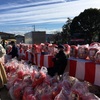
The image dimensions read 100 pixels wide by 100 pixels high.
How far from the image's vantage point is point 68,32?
5525 centimetres

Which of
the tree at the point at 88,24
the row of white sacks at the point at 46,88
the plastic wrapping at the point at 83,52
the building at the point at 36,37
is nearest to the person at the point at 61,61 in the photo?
the plastic wrapping at the point at 83,52

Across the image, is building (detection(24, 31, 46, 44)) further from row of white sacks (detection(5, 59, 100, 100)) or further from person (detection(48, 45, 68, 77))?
row of white sacks (detection(5, 59, 100, 100))

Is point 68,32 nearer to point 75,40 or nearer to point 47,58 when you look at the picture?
point 75,40

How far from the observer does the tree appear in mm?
47372

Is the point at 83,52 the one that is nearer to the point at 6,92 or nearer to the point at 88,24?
the point at 6,92

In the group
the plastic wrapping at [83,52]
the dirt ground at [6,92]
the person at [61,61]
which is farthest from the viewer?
the person at [61,61]

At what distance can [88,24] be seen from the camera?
4753cm

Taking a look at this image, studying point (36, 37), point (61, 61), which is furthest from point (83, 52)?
point (36, 37)

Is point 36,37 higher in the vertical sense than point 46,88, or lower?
higher

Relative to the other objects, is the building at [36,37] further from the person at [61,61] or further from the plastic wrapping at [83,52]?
the plastic wrapping at [83,52]

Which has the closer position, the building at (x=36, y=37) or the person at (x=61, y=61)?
the person at (x=61, y=61)

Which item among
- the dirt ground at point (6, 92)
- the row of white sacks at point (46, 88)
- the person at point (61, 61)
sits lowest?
the dirt ground at point (6, 92)

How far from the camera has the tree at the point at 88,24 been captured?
4737 centimetres

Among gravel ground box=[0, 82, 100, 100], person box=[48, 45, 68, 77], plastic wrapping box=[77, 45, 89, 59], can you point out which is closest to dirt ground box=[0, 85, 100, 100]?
gravel ground box=[0, 82, 100, 100]
